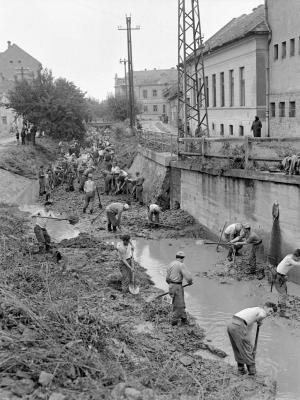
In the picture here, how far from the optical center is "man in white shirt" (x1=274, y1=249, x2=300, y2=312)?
A: 1134 cm

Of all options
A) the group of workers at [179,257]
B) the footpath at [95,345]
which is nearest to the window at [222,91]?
the group of workers at [179,257]

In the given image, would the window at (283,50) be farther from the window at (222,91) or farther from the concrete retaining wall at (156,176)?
the window at (222,91)

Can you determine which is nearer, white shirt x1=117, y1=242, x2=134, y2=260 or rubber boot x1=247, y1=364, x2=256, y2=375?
rubber boot x1=247, y1=364, x2=256, y2=375

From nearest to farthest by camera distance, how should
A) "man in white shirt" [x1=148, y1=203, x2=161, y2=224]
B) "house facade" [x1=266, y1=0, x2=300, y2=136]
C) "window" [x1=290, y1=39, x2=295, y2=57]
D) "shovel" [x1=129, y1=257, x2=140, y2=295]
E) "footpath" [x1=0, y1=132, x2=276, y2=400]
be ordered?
"footpath" [x1=0, y1=132, x2=276, y2=400] → "shovel" [x1=129, y1=257, x2=140, y2=295] → "man in white shirt" [x1=148, y1=203, x2=161, y2=224] → "house facade" [x1=266, y1=0, x2=300, y2=136] → "window" [x1=290, y1=39, x2=295, y2=57]

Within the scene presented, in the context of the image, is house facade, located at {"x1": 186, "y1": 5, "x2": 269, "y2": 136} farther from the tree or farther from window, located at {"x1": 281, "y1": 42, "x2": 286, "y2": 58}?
the tree

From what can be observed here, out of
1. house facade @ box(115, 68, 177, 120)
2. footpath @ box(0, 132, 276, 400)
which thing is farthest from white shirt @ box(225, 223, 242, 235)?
house facade @ box(115, 68, 177, 120)

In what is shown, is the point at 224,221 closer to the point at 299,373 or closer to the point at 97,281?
the point at 97,281

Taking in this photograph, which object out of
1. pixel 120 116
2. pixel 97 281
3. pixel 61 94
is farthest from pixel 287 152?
pixel 120 116

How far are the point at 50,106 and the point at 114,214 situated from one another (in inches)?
1036

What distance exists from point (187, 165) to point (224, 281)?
26.2 ft

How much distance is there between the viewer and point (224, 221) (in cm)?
1844

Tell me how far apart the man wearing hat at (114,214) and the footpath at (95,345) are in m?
5.04

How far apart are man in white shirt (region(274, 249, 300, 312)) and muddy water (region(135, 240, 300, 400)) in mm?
571

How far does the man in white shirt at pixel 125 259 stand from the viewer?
40.5ft
